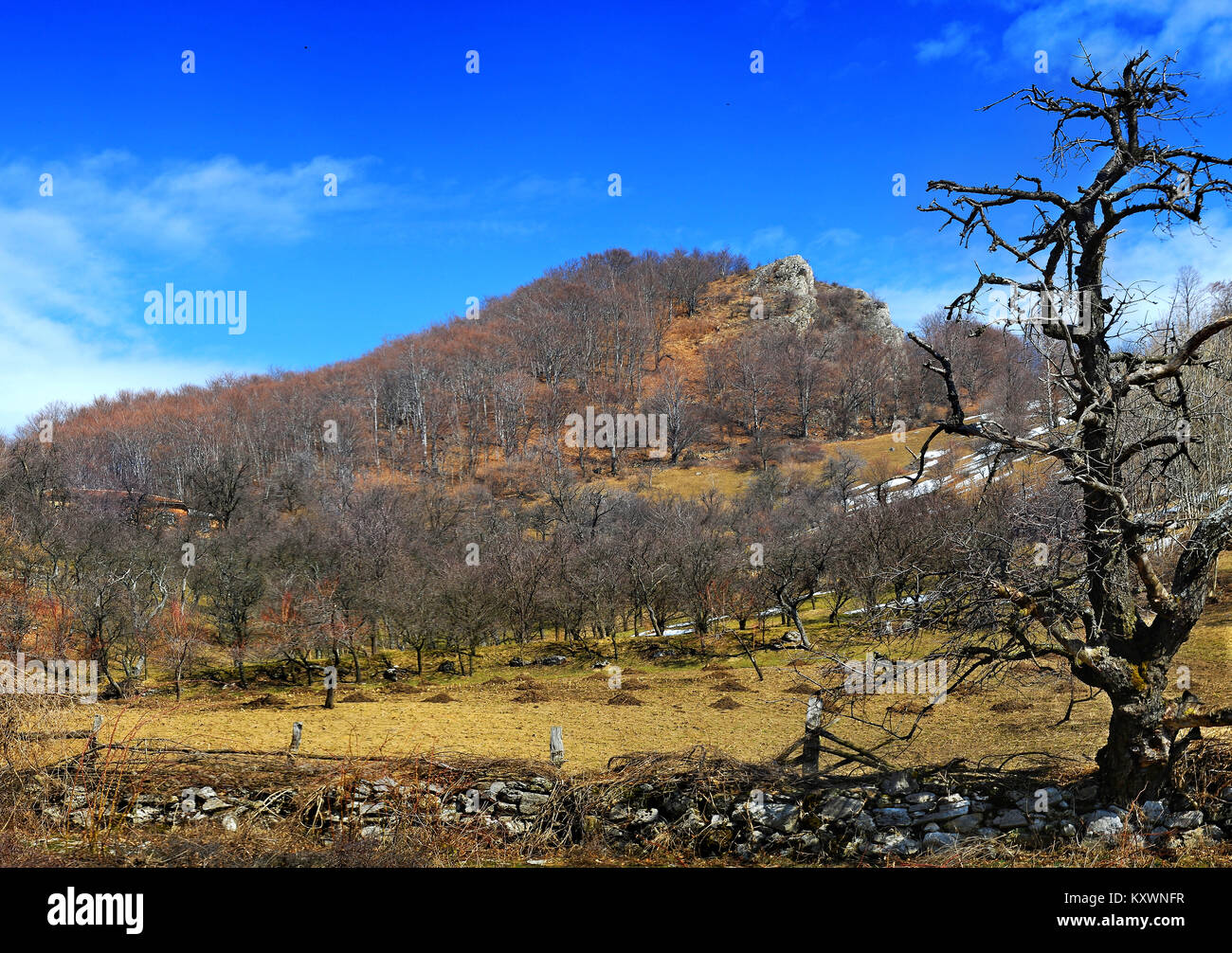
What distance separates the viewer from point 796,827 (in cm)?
916

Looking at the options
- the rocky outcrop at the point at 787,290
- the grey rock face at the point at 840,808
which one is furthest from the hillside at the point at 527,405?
the grey rock face at the point at 840,808

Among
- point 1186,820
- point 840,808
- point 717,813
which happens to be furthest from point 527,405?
point 1186,820

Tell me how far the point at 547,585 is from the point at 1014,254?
32324 millimetres

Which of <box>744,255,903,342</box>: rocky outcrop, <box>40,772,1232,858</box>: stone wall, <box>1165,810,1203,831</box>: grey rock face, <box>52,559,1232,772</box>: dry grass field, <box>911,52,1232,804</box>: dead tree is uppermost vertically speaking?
<box>744,255,903,342</box>: rocky outcrop

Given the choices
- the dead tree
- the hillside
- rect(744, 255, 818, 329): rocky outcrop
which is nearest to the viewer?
the dead tree

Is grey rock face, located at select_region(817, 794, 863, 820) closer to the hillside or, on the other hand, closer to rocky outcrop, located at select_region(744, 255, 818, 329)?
the hillside

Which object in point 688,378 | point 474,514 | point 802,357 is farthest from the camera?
point 688,378

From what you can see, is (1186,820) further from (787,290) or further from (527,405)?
(787,290)

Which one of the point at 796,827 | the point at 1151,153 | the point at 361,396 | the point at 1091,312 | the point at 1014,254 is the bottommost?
the point at 796,827

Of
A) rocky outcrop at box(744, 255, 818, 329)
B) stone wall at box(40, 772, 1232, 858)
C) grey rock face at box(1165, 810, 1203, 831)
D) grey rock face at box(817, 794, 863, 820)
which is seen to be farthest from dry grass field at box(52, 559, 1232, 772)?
rocky outcrop at box(744, 255, 818, 329)

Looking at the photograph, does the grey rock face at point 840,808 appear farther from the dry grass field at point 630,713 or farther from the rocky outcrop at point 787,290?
the rocky outcrop at point 787,290

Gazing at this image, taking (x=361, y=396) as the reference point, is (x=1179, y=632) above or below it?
below

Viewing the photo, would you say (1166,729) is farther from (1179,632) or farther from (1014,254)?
(1014,254)
